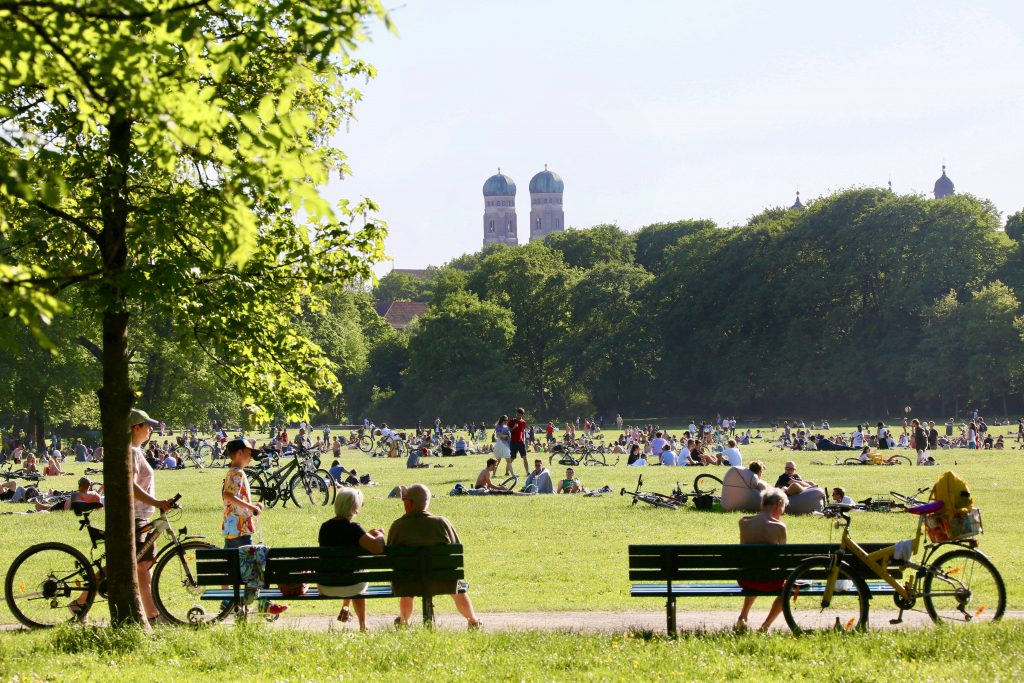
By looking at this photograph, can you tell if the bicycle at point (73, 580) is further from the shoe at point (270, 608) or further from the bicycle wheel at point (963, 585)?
the bicycle wheel at point (963, 585)

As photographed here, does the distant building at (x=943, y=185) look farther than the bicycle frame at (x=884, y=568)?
Yes

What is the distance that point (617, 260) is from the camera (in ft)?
327

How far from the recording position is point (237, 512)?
1061 centimetres

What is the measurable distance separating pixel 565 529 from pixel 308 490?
5830mm

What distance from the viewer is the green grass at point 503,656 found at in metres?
8.21

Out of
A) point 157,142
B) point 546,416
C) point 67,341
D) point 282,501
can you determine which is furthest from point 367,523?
point 546,416

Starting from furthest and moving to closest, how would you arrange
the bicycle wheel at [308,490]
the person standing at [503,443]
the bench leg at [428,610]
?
the person standing at [503,443]
the bicycle wheel at [308,490]
the bench leg at [428,610]

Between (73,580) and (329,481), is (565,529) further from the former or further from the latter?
(73,580)

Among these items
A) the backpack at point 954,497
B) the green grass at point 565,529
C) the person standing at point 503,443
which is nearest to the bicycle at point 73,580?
the green grass at point 565,529

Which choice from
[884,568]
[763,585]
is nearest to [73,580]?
[763,585]

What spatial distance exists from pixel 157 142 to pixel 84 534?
40.1 feet

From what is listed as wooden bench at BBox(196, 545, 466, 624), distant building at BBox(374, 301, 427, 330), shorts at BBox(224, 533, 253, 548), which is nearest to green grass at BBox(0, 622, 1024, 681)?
wooden bench at BBox(196, 545, 466, 624)

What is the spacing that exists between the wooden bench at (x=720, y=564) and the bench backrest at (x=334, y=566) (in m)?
1.46

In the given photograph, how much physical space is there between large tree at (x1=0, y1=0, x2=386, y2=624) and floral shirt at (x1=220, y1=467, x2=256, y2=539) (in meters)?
0.79
